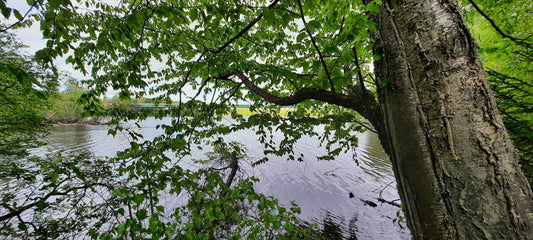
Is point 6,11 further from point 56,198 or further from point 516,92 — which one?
point 516,92

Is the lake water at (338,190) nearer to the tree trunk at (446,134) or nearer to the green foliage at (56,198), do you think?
the green foliage at (56,198)

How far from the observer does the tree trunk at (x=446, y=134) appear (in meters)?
0.69

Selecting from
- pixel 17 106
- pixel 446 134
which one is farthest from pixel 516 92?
pixel 17 106

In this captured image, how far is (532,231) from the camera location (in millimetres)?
644

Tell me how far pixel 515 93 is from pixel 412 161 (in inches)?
112

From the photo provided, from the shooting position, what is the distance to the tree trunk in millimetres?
687

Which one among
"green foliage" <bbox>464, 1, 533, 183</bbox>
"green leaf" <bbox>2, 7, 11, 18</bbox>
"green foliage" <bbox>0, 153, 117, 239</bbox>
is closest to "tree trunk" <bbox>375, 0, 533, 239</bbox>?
"green foliage" <bbox>464, 1, 533, 183</bbox>

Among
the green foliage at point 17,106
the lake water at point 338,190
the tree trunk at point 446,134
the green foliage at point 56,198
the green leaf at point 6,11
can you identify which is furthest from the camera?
the lake water at point 338,190

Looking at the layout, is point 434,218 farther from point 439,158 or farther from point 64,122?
point 64,122

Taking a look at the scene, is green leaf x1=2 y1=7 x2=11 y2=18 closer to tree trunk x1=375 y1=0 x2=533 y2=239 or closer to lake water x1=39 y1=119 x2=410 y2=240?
tree trunk x1=375 y1=0 x2=533 y2=239

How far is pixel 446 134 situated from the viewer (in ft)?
2.59

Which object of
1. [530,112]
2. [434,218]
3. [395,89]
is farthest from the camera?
[530,112]

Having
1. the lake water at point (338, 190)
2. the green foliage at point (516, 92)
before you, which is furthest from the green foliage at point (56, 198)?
the green foliage at point (516, 92)

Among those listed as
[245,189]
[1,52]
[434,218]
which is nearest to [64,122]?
[1,52]
